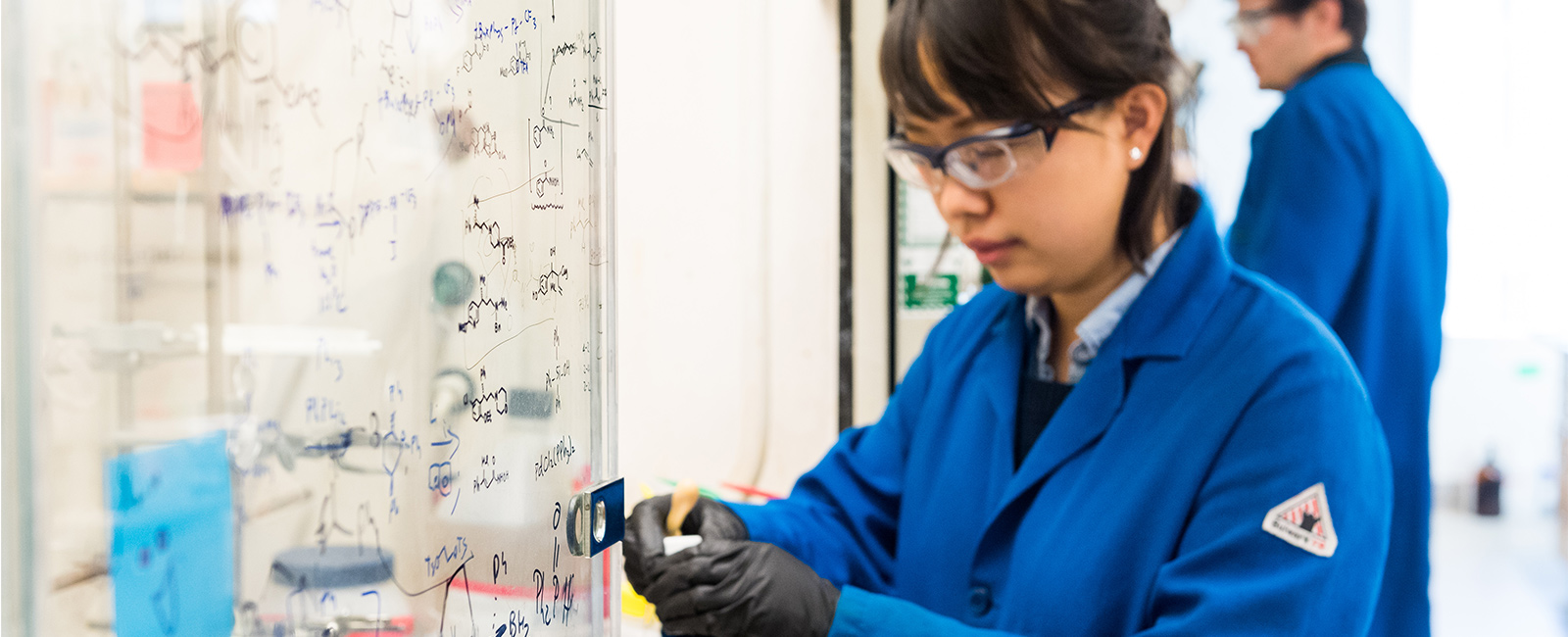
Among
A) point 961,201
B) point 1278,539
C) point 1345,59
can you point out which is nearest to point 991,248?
point 961,201

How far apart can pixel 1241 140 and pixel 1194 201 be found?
1.46m

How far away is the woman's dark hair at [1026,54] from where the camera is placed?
878mm

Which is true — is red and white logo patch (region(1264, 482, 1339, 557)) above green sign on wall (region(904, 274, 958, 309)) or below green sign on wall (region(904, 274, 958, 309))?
below

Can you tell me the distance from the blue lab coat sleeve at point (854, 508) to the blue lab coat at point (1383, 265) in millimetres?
685

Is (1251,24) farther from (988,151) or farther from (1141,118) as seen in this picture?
(988,151)

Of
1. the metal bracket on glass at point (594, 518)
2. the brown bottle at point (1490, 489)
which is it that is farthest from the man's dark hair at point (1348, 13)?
the brown bottle at point (1490, 489)

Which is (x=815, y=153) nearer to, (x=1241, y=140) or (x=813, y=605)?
(x=1241, y=140)

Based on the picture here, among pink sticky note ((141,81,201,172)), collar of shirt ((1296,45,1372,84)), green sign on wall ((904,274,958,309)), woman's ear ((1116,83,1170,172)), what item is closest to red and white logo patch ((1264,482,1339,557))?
woman's ear ((1116,83,1170,172))

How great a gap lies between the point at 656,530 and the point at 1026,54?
58 centimetres

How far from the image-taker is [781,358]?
2.06 meters

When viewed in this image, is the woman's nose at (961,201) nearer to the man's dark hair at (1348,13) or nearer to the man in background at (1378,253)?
the man in background at (1378,253)

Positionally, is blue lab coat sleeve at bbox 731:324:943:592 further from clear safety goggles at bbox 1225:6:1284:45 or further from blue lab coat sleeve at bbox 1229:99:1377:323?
clear safety goggles at bbox 1225:6:1284:45

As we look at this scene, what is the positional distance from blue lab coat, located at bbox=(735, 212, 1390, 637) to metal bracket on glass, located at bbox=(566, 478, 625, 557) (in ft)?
0.65

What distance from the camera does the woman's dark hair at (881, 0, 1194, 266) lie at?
0.88 meters
